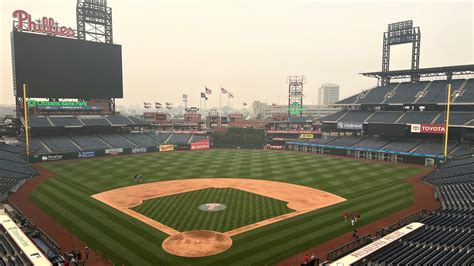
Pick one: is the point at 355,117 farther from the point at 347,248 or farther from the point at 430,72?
the point at 347,248

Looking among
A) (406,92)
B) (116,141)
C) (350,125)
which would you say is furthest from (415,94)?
(116,141)

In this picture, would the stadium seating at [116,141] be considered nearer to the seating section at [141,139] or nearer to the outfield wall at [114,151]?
the seating section at [141,139]

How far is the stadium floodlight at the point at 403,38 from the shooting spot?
83275 millimetres

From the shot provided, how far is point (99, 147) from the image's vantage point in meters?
75.6

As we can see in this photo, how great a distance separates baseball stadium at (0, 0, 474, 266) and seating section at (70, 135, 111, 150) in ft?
3.51

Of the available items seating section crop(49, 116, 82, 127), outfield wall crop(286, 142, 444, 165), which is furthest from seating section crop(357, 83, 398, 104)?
seating section crop(49, 116, 82, 127)

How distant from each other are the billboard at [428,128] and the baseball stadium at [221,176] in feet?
0.95

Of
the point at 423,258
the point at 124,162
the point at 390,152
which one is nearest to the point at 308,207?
the point at 423,258

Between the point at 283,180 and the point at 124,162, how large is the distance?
35289 mm

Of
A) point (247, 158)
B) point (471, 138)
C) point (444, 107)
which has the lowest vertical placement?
point (247, 158)

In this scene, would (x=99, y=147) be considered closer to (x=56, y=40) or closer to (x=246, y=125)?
(x=56, y=40)

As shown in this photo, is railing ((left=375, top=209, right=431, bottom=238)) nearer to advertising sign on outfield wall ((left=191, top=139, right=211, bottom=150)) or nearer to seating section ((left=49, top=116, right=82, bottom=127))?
advertising sign on outfield wall ((left=191, top=139, right=211, bottom=150))

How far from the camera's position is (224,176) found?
52.1 metres

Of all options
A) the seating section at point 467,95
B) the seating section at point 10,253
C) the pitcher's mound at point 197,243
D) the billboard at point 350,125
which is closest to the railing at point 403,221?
the pitcher's mound at point 197,243
